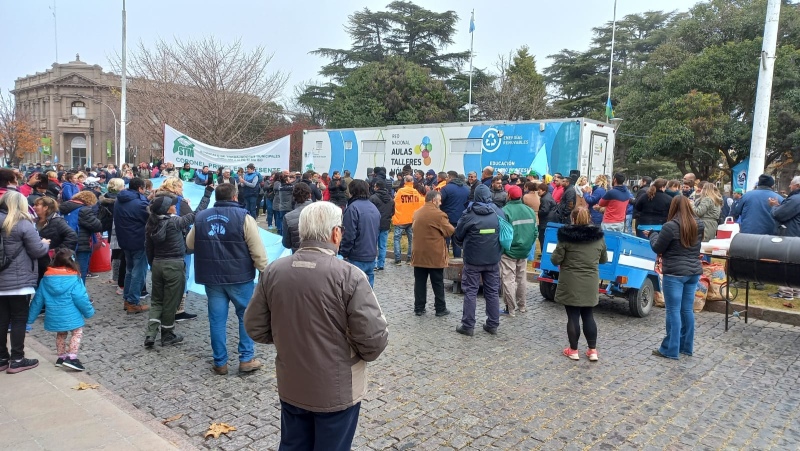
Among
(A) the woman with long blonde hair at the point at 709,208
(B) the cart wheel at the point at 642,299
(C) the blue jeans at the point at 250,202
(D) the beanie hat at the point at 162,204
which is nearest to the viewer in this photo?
(D) the beanie hat at the point at 162,204

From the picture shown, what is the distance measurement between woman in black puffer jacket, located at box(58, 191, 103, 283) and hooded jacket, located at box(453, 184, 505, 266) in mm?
5190

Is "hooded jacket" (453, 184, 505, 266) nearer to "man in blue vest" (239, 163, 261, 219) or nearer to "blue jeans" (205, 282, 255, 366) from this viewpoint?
"blue jeans" (205, 282, 255, 366)

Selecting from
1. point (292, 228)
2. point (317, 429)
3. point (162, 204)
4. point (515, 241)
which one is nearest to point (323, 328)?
point (317, 429)

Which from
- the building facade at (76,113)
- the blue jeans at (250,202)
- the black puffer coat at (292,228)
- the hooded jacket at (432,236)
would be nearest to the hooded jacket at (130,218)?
the black puffer coat at (292,228)

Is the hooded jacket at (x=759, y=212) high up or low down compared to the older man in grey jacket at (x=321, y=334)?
up

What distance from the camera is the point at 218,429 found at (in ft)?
14.2

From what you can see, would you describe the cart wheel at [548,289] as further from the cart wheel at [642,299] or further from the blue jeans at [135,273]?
the blue jeans at [135,273]

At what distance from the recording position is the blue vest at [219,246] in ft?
17.2

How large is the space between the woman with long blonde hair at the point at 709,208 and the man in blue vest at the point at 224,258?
7.67 m

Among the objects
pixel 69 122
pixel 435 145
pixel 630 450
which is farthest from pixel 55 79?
pixel 630 450

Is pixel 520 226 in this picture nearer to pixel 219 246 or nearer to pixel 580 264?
pixel 580 264

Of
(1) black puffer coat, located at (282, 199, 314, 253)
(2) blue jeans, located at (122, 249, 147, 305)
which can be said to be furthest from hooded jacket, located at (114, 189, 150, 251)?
(1) black puffer coat, located at (282, 199, 314, 253)

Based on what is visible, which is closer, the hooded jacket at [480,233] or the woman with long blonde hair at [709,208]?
the hooded jacket at [480,233]

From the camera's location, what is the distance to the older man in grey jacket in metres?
2.72
